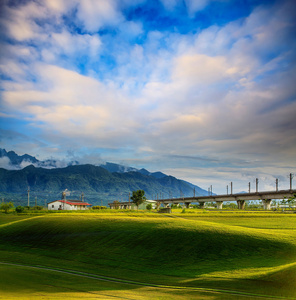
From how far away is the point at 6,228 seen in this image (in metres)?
55.2

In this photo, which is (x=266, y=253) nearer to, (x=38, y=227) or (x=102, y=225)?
(x=102, y=225)

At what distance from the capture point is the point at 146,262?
3042 centimetres

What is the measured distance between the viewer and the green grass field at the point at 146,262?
2045 cm

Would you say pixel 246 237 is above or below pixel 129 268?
above

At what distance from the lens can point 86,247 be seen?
124 feet

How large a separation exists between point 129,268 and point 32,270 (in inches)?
385

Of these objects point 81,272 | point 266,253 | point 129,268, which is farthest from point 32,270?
point 266,253

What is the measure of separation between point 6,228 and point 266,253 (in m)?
48.0

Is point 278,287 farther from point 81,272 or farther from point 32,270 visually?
point 32,270

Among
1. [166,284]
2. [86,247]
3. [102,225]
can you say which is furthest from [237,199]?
[166,284]

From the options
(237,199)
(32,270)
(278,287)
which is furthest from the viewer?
(237,199)

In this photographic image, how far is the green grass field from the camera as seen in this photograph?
2045 cm

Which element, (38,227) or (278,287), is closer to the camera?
(278,287)

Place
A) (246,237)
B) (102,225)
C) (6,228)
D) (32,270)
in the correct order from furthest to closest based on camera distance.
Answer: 1. (6,228)
2. (102,225)
3. (246,237)
4. (32,270)
